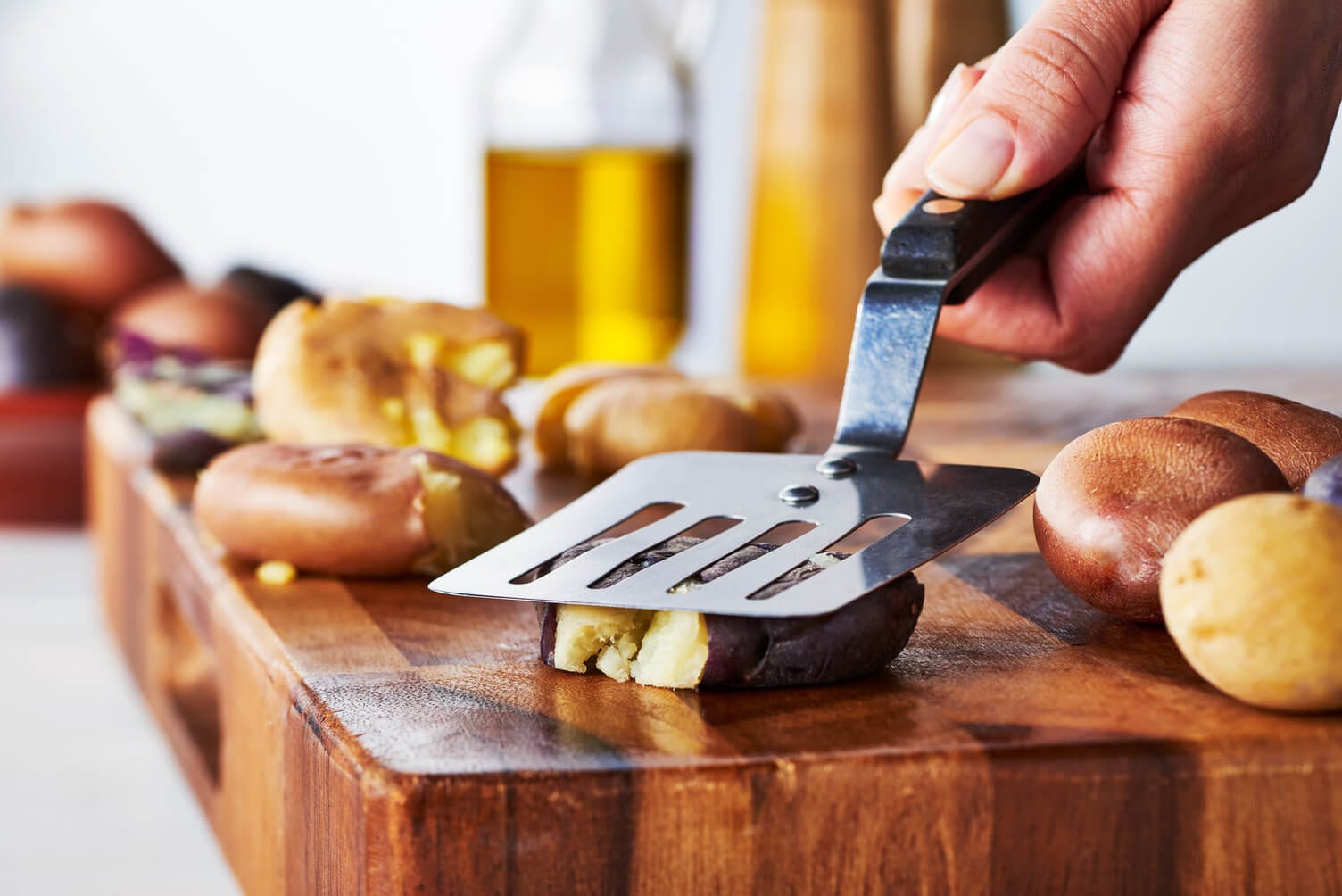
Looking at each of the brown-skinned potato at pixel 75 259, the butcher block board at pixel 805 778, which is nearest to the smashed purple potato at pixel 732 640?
the butcher block board at pixel 805 778

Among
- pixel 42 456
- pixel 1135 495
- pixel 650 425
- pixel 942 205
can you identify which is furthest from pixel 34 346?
pixel 1135 495

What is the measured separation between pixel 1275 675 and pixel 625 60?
1.17m

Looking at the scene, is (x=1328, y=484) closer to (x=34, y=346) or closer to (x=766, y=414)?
(x=766, y=414)

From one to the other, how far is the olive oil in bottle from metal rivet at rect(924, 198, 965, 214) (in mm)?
746

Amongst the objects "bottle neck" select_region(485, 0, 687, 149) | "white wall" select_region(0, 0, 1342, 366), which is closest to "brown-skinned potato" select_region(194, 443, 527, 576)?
"bottle neck" select_region(485, 0, 687, 149)

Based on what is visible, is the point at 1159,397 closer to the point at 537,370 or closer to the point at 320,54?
the point at 537,370

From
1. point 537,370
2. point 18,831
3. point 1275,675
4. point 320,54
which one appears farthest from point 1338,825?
point 320,54

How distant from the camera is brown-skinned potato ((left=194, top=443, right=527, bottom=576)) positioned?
586 millimetres

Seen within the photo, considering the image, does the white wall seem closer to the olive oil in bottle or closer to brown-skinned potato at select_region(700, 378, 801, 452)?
the olive oil in bottle

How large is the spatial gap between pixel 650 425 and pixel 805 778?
1.30 feet

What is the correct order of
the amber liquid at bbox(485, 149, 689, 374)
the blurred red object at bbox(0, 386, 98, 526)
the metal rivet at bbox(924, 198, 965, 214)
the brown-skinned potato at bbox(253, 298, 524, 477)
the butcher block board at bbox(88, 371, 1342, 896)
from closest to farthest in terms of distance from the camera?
the butcher block board at bbox(88, 371, 1342, 896)
the metal rivet at bbox(924, 198, 965, 214)
the brown-skinned potato at bbox(253, 298, 524, 477)
the blurred red object at bbox(0, 386, 98, 526)
the amber liquid at bbox(485, 149, 689, 374)

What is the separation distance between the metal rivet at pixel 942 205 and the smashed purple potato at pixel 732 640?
7.6 inches

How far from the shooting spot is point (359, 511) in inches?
23.0

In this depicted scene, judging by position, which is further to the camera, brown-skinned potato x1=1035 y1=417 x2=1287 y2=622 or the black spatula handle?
the black spatula handle
